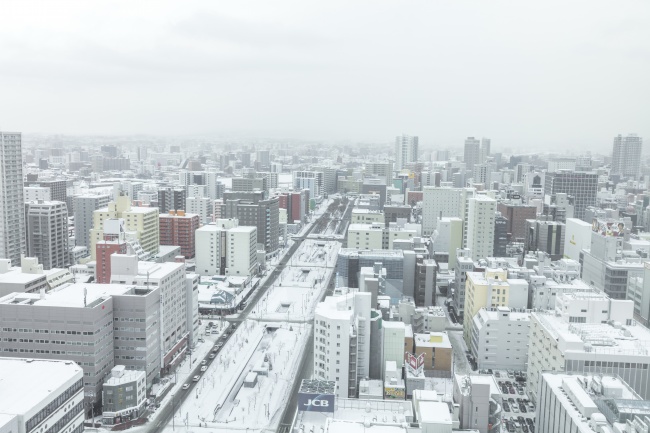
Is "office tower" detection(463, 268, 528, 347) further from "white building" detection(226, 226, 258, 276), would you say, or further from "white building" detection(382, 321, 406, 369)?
"white building" detection(226, 226, 258, 276)

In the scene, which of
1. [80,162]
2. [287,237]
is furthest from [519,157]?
[80,162]

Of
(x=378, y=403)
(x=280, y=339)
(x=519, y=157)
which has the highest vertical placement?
(x=519, y=157)

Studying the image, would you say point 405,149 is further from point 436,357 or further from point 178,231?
point 436,357

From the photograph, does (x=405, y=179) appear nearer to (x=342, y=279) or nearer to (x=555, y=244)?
(x=555, y=244)

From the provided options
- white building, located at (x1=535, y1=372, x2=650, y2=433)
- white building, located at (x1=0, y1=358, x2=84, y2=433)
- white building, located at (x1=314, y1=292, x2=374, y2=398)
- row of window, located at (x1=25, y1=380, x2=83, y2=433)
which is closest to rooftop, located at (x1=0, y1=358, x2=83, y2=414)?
white building, located at (x1=0, y1=358, x2=84, y2=433)

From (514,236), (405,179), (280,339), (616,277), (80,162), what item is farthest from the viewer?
(80,162)

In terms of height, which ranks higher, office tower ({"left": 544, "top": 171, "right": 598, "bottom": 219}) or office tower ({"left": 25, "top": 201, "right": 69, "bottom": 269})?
office tower ({"left": 544, "top": 171, "right": 598, "bottom": 219})

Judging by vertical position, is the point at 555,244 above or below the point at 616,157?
below
